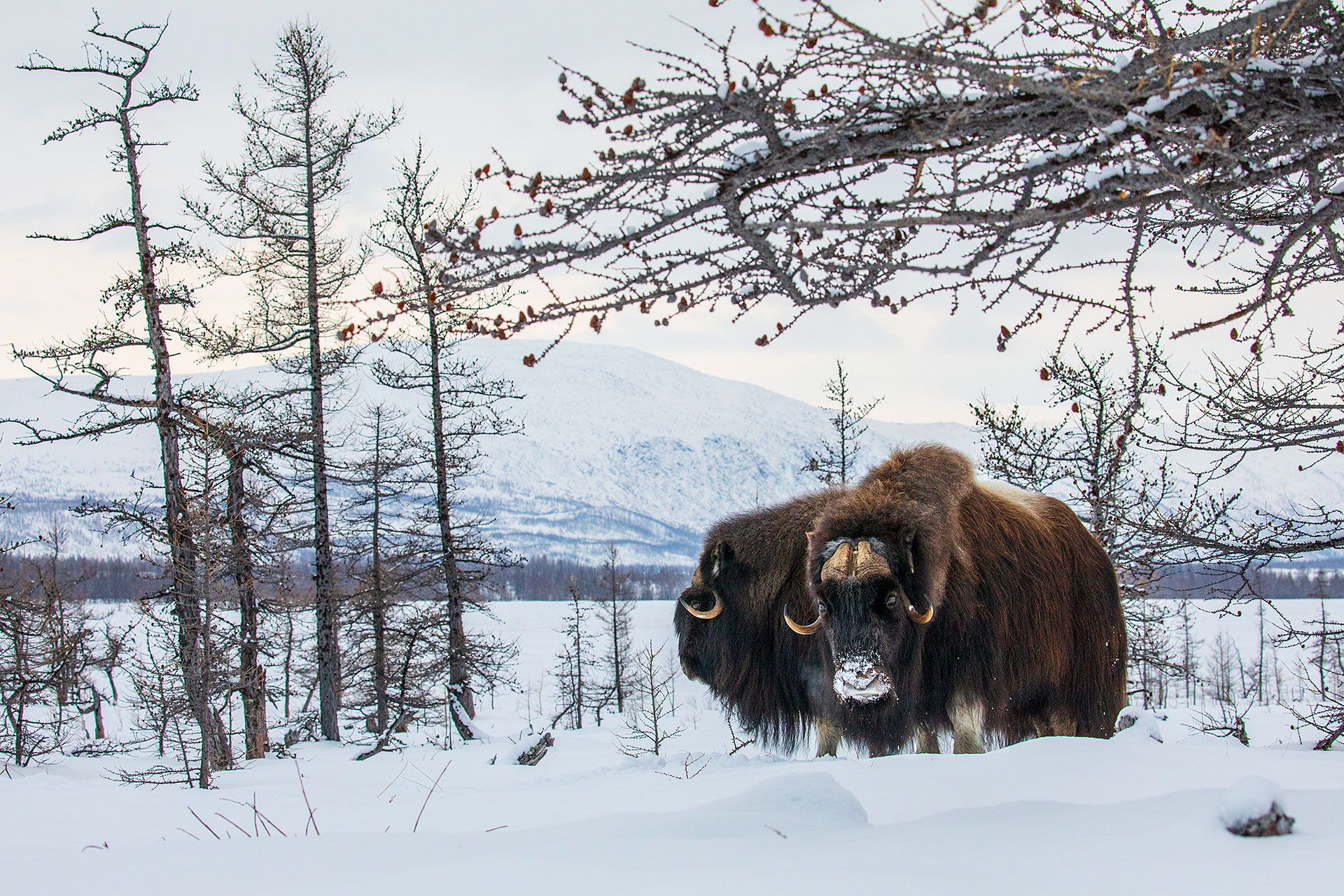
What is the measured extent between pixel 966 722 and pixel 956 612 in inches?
32.1

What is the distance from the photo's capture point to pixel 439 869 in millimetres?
2684

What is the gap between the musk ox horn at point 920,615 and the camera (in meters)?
5.78

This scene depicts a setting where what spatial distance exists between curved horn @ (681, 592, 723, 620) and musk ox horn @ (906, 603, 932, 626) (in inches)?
87.4

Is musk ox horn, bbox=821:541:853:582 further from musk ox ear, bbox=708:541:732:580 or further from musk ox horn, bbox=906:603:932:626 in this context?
musk ox ear, bbox=708:541:732:580

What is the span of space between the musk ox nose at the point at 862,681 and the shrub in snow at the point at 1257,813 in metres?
2.77

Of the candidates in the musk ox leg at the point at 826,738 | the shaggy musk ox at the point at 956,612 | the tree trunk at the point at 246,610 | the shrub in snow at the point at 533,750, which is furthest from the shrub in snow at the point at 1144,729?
the tree trunk at the point at 246,610

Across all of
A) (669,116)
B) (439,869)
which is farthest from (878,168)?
(439,869)

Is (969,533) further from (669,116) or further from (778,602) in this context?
(669,116)

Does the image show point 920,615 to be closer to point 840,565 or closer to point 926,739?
point 840,565

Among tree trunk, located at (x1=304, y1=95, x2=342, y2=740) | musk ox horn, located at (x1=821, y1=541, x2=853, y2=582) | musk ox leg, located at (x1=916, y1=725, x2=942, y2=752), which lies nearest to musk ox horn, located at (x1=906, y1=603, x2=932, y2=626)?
musk ox horn, located at (x1=821, y1=541, x2=853, y2=582)

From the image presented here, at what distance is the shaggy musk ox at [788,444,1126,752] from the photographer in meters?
5.80

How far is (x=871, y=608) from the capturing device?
18.8 feet

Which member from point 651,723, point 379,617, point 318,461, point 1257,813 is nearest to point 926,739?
point 1257,813

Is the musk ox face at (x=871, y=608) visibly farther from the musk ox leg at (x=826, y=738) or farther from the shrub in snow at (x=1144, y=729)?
the shrub in snow at (x=1144, y=729)
